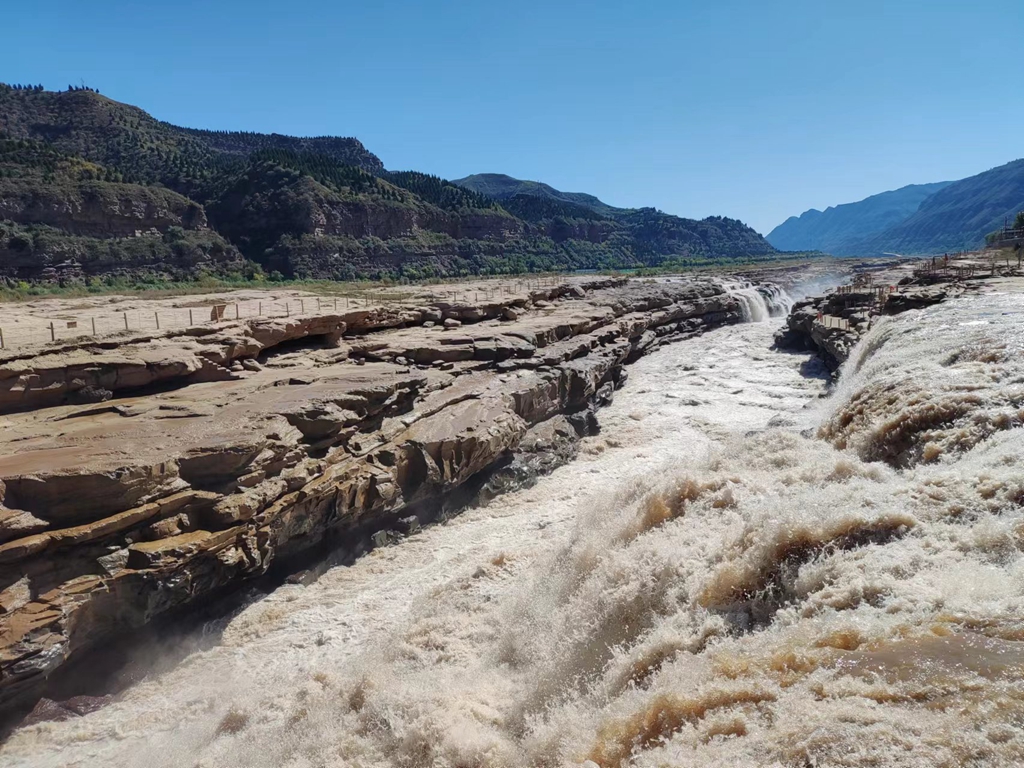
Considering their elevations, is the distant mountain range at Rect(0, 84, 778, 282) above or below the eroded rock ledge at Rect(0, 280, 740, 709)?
above

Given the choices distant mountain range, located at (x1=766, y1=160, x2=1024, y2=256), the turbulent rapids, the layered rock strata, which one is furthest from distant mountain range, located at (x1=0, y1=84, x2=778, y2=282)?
distant mountain range, located at (x1=766, y1=160, x2=1024, y2=256)

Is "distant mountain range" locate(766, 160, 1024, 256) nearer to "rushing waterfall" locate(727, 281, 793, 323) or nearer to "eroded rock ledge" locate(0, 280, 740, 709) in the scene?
"rushing waterfall" locate(727, 281, 793, 323)

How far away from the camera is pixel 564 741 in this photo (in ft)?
16.5

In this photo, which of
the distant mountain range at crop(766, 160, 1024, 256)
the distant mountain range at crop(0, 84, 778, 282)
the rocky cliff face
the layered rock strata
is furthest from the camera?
the distant mountain range at crop(766, 160, 1024, 256)

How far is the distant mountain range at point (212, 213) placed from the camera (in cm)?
4272

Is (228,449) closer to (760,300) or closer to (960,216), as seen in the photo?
(760,300)

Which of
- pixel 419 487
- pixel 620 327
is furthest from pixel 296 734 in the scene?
pixel 620 327

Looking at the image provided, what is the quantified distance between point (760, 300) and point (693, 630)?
38.9m

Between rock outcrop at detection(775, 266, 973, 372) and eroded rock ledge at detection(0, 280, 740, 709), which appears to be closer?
eroded rock ledge at detection(0, 280, 740, 709)

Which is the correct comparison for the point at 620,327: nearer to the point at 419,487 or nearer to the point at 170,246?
the point at 419,487

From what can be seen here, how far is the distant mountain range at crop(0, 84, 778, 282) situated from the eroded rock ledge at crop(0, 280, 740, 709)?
119ft

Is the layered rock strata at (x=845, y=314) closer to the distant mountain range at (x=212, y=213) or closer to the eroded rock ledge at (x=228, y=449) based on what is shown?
the eroded rock ledge at (x=228, y=449)

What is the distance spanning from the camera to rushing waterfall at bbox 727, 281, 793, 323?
39.0m

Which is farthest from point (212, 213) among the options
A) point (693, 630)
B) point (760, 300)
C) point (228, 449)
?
point (693, 630)
